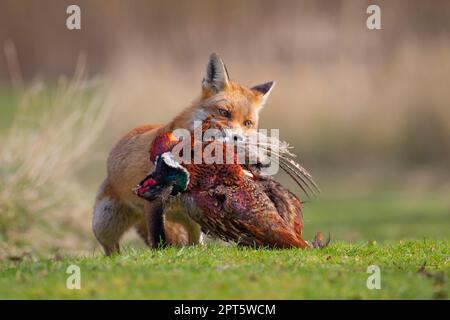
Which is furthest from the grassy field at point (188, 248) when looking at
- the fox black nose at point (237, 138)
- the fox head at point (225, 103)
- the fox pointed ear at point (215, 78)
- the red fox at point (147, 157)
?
the fox pointed ear at point (215, 78)

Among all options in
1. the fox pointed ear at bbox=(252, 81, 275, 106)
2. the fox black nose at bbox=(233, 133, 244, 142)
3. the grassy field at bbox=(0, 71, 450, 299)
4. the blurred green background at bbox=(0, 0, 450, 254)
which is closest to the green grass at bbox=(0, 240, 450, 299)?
the grassy field at bbox=(0, 71, 450, 299)

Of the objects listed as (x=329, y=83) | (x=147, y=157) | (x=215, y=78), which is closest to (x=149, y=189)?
(x=147, y=157)

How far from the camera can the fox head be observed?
8.25 meters

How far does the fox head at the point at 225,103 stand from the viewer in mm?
8250

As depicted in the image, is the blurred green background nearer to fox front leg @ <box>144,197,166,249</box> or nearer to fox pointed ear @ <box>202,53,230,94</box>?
fox pointed ear @ <box>202,53,230,94</box>

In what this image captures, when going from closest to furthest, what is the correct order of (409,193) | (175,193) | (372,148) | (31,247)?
1. (175,193)
2. (31,247)
3. (409,193)
4. (372,148)

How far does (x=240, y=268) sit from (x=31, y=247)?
5733 mm

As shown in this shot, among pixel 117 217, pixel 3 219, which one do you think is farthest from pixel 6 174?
pixel 117 217

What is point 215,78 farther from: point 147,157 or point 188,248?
point 188,248

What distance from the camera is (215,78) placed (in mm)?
8695

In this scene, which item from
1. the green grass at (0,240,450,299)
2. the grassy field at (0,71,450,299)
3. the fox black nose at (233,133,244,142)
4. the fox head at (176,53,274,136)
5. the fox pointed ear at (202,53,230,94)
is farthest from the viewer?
the fox pointed ear at (202,53,230,94)

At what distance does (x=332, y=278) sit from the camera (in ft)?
19.4

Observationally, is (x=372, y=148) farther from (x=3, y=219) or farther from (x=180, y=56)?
(x=3, y=219)

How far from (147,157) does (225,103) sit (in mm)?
942
